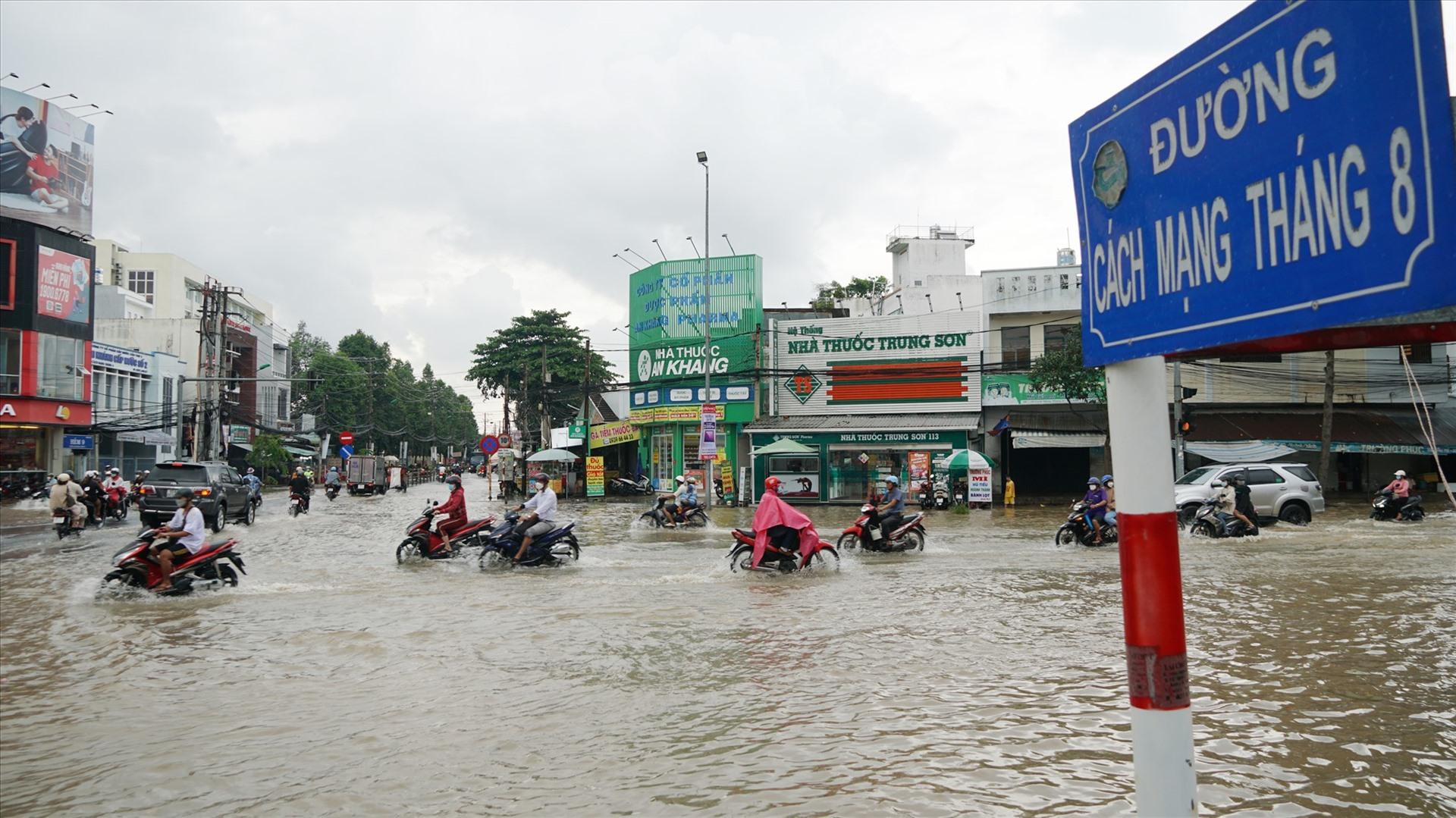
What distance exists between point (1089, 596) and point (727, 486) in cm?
2382

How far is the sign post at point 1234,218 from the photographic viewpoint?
1.66 metres

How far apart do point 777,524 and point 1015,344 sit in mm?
24583

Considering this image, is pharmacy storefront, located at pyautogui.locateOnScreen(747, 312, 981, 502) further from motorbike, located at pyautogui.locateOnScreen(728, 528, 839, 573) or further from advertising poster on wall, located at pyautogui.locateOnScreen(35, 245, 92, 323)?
advertising poster on wall, located at pyautogui.locateOnScreen(35, 245, 92, 323)

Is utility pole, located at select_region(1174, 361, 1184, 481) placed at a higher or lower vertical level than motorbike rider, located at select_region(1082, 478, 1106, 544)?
higher

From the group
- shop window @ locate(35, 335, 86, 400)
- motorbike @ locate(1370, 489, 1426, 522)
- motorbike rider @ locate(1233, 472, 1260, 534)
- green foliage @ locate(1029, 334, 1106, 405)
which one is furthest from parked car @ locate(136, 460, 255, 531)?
motorbike @ locate(1370, 489, 1426, 522)

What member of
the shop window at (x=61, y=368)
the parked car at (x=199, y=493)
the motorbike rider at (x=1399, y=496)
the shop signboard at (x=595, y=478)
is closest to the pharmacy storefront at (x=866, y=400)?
the shop signboard at (x=595, y=478)

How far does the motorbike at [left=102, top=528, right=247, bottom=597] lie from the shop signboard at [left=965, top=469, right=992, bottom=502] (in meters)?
22.5

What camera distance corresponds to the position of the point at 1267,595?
11023mm

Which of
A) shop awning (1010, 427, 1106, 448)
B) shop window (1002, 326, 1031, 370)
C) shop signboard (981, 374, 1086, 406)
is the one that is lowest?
shop awning (1010, 427, 1106, 448)

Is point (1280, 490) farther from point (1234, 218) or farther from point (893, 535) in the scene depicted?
point (1234, 218)

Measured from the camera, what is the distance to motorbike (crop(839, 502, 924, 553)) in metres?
16.3

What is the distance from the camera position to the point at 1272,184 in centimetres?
195

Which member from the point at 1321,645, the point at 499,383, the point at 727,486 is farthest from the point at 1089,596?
the point at 499,383

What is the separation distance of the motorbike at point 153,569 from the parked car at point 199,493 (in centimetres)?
951
